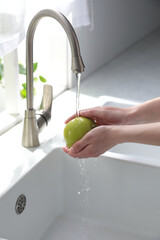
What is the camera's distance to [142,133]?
3.21ft

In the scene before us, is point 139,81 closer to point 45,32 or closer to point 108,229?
point 45,32

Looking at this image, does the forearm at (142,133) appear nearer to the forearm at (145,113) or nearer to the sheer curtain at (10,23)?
the forearm at (145,113)

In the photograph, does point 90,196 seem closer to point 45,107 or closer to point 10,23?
point 45,107

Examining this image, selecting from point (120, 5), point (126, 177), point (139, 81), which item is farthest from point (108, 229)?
point (120, 5)

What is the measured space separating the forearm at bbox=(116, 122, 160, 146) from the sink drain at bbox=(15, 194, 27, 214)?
28 centimetres

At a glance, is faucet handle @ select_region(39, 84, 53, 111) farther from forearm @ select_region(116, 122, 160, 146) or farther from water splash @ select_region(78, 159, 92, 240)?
forearm @ select_region(116, 122, 160, 146)

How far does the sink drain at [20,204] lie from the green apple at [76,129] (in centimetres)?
18

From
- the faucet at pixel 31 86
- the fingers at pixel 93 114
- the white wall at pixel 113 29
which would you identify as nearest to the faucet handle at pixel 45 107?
the faucet at pixel 31 86

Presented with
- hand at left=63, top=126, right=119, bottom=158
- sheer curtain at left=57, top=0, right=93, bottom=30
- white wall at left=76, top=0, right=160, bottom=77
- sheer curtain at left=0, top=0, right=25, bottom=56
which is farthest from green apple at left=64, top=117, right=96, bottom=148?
white wall at left=76, top=0, right=160, bottom=77

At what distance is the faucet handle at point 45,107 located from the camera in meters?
1.24

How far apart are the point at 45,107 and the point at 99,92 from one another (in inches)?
23.5

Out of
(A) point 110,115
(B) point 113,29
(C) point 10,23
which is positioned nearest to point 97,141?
(A) point 110,115

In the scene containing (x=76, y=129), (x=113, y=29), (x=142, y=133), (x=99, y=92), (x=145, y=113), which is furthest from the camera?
(x=113, y=29)

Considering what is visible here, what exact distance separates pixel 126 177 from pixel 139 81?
0.88 metres
